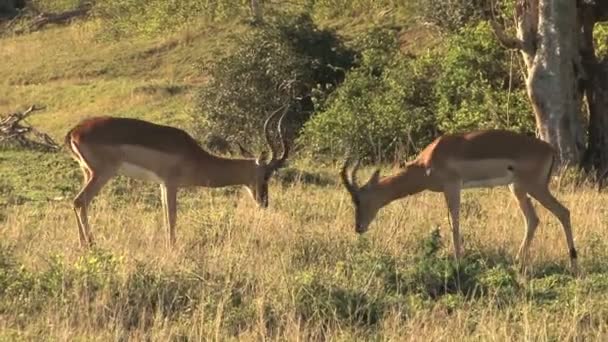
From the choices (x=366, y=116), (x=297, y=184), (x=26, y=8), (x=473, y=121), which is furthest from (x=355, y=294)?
(x=26, y=8)

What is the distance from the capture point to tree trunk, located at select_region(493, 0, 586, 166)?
1293 centimetres

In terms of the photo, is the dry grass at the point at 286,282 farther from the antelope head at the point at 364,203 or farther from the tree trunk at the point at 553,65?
the tree trunk at the point at 553,65

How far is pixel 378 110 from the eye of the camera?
56.3 ft

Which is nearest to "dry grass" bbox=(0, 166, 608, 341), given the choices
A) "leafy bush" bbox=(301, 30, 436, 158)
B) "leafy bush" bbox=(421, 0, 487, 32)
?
"leafy bush" bbox=(301, 30, 436, 158)

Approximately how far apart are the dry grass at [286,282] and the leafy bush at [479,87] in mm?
6035

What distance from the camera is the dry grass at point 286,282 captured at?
19.0ft

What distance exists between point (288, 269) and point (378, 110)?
10.0m

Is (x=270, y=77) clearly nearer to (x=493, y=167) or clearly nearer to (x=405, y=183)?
(x=405, y=183)

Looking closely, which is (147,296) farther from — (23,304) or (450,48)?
(450,48)

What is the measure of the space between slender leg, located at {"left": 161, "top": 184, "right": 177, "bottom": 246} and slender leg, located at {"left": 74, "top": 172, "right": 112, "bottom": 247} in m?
0.56

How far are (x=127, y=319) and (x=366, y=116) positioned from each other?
11.5 m

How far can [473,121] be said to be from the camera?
15.8 metres

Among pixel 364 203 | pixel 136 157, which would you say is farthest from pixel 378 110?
pixel 136 157

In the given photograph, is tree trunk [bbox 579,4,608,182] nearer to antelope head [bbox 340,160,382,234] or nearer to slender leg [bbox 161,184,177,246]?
antelope head [bbox 340,160,382,234]
